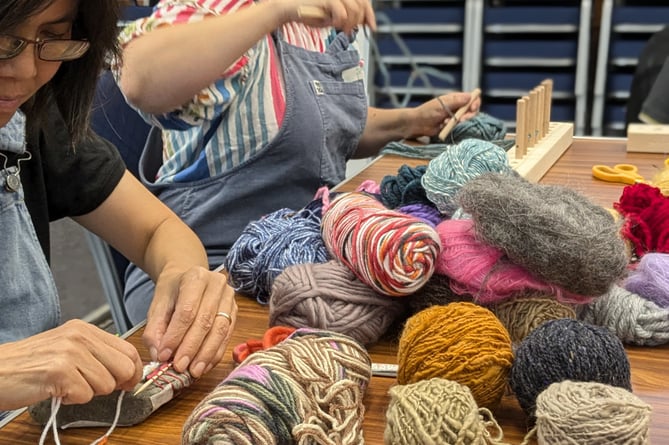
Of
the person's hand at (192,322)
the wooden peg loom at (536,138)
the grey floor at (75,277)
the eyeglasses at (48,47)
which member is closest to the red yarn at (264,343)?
the person's hand at (192,322)

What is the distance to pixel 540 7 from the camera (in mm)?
2986

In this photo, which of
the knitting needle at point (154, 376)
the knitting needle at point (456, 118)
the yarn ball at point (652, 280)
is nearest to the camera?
the knitting needle at point (154, 376)

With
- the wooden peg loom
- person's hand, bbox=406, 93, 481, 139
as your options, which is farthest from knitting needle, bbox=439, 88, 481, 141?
the wooden peg loom

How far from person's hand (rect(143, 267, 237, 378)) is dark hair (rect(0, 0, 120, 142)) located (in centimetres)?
28

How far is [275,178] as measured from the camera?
4.04ft

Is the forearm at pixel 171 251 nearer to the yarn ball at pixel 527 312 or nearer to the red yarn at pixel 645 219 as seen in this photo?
the yarn ball at pixel 527 312

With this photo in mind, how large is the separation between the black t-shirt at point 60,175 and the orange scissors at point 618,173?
0.84 meters

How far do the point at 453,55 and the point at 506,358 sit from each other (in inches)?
104

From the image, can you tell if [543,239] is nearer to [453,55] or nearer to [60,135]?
[60,135]

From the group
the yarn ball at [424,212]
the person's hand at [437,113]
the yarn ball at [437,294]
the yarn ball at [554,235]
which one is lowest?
the person's hand at [437,113]

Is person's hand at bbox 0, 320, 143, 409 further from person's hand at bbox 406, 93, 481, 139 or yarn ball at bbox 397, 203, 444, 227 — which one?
person's hand at bbox 406, 93, 481, 139

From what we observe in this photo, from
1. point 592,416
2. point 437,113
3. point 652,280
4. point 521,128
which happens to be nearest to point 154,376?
point 592,416

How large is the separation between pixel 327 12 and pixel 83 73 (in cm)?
33

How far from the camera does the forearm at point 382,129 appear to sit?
5.32ft
